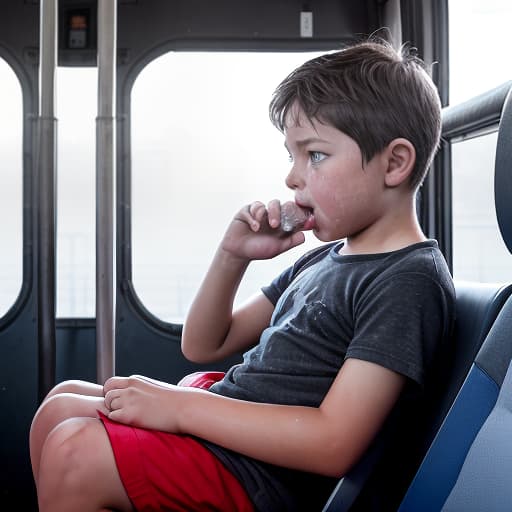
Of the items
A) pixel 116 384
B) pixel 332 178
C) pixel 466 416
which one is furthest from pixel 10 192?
pixel 466 416

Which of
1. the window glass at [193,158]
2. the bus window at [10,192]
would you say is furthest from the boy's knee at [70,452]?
the bus window at [10,192]

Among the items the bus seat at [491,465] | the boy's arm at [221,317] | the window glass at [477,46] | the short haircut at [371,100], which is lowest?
the bus seat at [491,465]

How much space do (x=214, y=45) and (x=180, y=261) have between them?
79 centimetres

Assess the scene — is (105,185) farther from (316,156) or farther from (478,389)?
(478,389)

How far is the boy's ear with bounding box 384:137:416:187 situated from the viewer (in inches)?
44.5

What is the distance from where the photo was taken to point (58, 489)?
0.98 metres

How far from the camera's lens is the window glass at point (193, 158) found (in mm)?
2617

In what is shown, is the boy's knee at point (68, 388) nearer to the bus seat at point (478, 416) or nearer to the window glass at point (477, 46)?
the bus seat at point (478, 416)

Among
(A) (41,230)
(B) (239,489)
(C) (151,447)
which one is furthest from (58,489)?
(A) (41,230)

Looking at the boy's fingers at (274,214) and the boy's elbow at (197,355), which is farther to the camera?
the boy's elbow at (197,355)

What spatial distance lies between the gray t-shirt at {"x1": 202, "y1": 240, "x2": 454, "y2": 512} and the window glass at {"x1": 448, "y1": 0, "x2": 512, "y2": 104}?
101cm

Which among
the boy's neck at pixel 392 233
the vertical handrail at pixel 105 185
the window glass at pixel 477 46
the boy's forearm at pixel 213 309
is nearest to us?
the boy's neck at pixel 392 233

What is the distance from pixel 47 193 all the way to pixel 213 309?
3.71 ft

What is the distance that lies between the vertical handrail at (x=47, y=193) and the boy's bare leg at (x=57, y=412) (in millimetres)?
1158
